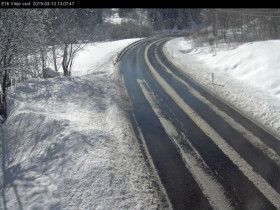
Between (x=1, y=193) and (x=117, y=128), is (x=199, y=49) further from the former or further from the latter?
(x=1, y=193)

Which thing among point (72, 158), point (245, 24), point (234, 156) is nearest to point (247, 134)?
point (234, 156)

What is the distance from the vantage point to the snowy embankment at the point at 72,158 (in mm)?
6535

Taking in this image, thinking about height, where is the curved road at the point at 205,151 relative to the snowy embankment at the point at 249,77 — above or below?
below

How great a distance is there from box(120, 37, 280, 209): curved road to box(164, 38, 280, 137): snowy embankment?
73 cm

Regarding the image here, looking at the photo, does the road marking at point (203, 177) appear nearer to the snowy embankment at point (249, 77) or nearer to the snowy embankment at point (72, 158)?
the snowy embankment at point (72, 158)

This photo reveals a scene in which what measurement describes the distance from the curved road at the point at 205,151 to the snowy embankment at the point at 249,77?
73 centimetres

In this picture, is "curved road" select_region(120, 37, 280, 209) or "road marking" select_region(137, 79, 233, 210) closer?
"road marking" select_region(137, 79, 233, 210)

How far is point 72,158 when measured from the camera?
8117 millimetres

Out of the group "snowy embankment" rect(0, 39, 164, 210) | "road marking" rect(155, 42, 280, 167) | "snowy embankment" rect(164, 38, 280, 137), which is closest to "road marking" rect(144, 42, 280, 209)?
"road marking" rect(155, 42, 280, 167)

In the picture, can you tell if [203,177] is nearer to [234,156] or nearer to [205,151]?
[205,151]

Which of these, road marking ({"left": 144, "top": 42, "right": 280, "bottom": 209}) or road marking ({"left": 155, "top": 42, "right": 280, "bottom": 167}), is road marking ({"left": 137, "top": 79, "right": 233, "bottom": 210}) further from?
road marking ({"left": 155, "top": 42, "right": 280, "bottom": 167})

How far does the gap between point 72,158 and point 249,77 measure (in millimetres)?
12505

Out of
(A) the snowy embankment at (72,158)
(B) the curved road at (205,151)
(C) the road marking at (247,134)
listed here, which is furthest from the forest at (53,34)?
(C) the road marking at (247,134)

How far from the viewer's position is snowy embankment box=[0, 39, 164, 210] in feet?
21.4
